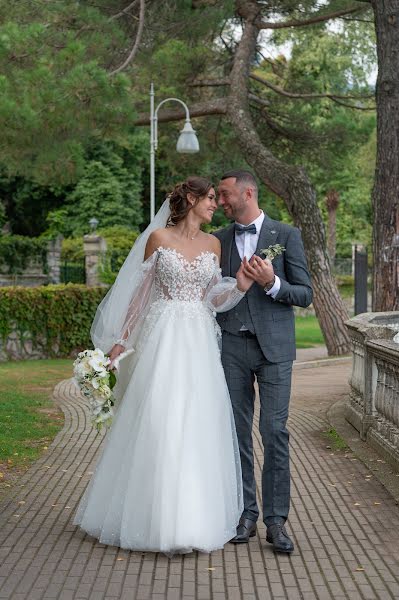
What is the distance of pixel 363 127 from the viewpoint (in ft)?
94.5

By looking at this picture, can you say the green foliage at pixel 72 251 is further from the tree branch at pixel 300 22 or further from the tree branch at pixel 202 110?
the tree branch at pixel 300 22

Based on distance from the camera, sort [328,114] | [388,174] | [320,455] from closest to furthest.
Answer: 1. [320,455]
2. [388,174]
3. [328,114]

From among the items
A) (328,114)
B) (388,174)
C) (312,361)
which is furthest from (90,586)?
(328,114)

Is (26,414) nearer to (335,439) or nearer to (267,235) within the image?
(335,439)

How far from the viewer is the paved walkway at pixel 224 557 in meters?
5.44

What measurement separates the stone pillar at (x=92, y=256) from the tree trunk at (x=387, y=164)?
16094 mm

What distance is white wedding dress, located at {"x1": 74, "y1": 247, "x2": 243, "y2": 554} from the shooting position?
617cm

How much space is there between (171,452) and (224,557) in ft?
2.09

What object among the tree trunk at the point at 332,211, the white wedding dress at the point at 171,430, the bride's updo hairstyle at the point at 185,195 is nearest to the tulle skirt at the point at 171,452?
the white wedding dress at the point at 171,430

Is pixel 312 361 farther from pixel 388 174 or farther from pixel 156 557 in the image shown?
pixel 156 557

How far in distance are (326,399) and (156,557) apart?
8903 millimetres

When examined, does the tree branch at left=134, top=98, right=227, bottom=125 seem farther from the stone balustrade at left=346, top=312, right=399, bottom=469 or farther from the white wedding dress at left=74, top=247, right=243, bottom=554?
the white wedding dress at left=74, top=247, right=243, bottom=554

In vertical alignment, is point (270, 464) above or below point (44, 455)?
above

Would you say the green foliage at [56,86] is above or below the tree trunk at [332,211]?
above
